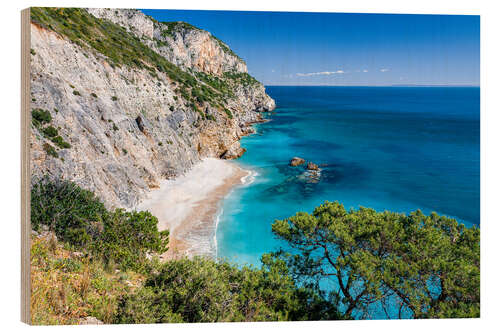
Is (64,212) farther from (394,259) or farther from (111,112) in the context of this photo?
(111,112)

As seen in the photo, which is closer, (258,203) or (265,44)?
(265,44)

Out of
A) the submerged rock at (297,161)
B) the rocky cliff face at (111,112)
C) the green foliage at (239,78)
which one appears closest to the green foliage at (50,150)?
the rocky cliff face at (111,112)

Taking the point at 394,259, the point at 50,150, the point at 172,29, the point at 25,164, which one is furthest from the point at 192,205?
the point at 172,29

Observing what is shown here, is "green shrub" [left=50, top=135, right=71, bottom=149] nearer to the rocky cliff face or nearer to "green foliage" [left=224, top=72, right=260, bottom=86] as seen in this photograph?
the rocky cliff face

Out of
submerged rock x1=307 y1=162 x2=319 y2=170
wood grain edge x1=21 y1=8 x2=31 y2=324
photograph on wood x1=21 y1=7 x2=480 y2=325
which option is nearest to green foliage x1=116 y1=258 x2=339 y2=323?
photograph on wood x1=21 y1=7 x2=480 y2=325

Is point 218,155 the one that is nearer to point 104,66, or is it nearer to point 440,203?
point 104,66

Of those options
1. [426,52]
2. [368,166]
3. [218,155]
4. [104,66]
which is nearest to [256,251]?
[426,52]
